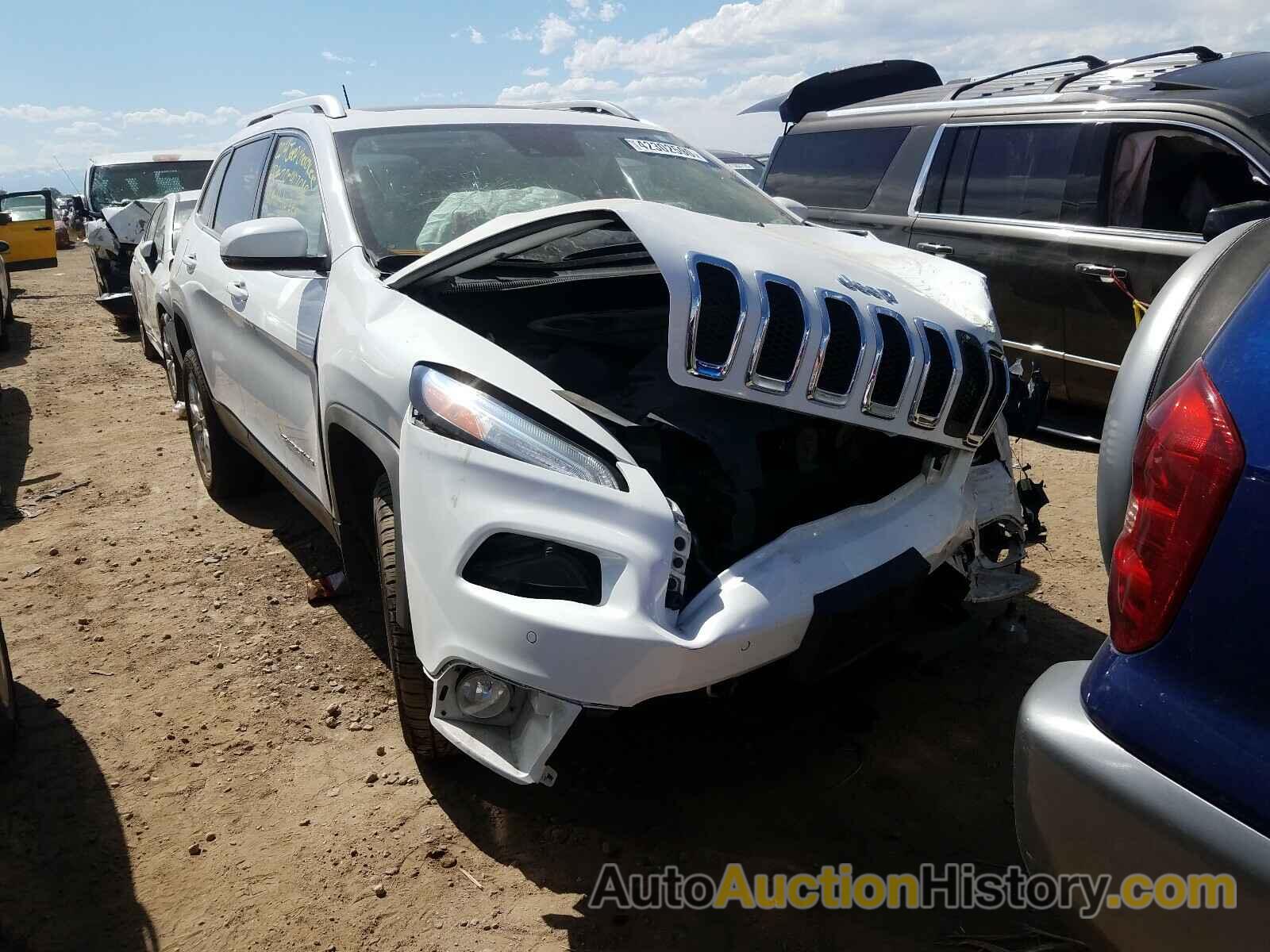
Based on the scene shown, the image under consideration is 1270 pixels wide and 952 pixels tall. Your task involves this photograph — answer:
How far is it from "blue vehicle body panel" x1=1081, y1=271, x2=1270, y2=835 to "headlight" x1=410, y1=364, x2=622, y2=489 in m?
1.05

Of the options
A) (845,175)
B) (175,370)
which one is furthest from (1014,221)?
(175,370)

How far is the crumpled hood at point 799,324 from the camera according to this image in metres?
2.11

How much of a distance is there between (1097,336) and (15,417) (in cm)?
737

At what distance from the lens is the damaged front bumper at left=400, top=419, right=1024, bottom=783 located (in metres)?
1.91

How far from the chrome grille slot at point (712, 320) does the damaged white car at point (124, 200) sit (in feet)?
33.9

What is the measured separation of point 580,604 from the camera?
76.0 inches

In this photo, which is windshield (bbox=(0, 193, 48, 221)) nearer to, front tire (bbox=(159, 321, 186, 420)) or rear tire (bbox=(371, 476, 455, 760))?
front tire (bbox=(159, 321, 186, 420))

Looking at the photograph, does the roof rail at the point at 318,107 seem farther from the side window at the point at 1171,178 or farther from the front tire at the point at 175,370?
the side window at the point at 1171,178

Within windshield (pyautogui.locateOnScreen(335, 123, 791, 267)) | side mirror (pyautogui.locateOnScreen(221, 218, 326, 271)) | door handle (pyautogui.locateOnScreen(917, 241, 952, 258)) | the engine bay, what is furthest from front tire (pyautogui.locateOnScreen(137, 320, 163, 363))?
the engine bay

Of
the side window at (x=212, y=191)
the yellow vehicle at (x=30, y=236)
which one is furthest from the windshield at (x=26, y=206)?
the side window at (x=212, y=191)

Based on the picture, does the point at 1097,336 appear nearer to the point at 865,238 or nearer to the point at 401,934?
the point at 865,238

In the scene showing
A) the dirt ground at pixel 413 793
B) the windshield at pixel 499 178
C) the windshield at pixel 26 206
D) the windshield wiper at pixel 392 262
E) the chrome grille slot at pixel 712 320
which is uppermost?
the windshield at pixel 26 206

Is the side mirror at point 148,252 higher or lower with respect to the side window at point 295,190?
lower

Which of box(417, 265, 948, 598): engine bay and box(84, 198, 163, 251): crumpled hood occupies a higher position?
box(84, 198, 163, 251): crumpled hood
